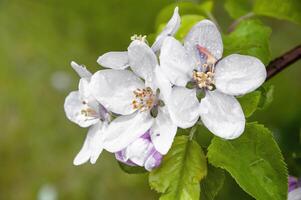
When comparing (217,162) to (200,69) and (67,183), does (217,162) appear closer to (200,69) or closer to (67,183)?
(200,69)

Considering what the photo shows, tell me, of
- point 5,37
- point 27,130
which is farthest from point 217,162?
point 5,37

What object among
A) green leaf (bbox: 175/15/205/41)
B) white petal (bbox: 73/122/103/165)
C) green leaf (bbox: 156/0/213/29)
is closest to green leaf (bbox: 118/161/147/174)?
white petal (bbox: 73/122/103/165)

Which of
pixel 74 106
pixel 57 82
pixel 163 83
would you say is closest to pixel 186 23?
pixel 74 106

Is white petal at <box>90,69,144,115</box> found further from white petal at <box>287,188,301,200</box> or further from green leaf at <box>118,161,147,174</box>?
white petal at <box>287,188,301,200</box>

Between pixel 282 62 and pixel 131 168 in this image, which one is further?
pixel 282 62

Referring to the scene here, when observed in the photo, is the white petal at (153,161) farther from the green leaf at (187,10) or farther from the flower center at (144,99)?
the green leaf at (187,10)

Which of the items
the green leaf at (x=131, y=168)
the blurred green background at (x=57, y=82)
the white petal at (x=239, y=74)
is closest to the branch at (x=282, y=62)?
the white petal at (x=239, y=74)

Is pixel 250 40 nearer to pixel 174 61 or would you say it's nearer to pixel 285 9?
pixel 285 9

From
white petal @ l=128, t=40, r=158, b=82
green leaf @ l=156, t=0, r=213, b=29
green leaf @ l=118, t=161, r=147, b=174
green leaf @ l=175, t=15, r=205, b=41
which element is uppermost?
white petal @ l=128, t=40, r=158, b=82
